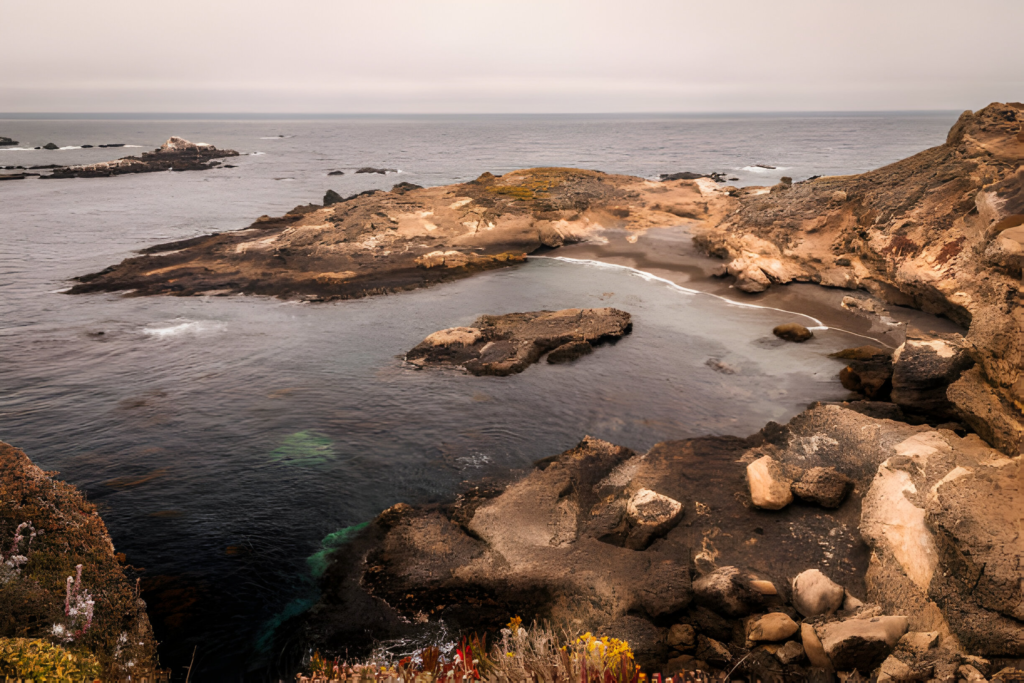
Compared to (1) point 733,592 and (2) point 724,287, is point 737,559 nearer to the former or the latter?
(1) point 733,592

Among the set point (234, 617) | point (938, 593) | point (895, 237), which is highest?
point (895, 237)

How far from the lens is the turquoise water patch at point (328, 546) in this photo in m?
13.5

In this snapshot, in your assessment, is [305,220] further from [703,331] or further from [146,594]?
[146,594]

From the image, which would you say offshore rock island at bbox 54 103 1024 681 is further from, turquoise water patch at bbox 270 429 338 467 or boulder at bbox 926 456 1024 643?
turquoise water patch at bbox 270 429 338 467

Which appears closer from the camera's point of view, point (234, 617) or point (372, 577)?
point (234, 617)

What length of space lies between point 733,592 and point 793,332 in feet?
62.7

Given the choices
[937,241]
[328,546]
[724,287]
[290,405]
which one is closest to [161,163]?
[290,405]

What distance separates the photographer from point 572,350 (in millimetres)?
26219

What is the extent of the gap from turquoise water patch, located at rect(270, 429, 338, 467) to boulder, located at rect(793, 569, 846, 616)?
A: 44.3 ft

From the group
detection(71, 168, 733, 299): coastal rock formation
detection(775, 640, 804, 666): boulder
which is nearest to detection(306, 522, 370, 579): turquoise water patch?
detection(775, 640, 804, 666): boulder

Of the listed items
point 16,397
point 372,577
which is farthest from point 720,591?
point 16,397

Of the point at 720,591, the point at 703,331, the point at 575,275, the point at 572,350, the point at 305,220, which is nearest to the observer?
the point at 720,591

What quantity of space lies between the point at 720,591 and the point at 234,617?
10021 mm

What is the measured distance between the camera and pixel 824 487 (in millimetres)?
13391
